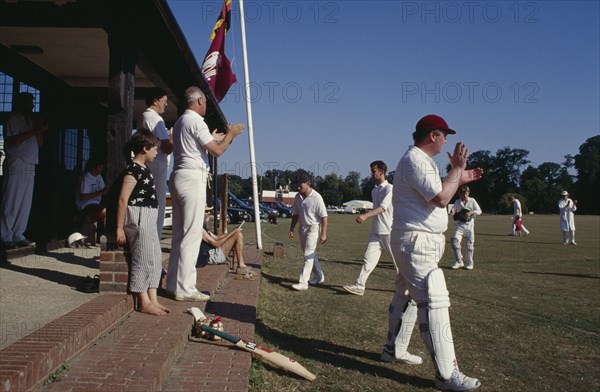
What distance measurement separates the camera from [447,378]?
3664mm

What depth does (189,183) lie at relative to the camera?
4723 millimetres

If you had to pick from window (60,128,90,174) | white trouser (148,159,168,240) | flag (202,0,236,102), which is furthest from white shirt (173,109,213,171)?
flag (202,0,236,102)

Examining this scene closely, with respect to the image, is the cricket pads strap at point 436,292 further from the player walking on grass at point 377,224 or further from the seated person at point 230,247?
the seated person at point 230,247

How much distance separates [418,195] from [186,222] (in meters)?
2.20

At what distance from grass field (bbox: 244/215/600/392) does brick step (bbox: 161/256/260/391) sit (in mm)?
253

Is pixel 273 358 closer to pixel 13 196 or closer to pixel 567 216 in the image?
pixel 13 196

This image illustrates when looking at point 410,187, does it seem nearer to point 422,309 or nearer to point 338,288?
point 422,309

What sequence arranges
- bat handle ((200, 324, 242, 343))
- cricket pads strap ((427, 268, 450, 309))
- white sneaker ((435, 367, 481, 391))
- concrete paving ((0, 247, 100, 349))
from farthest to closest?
bat handle ((200, 324, 242, 343))
cricket pads strap ((427, 268, 450, 309))
white sneaker ((435, 367, 481, 391))
concrete paving ((0, 247, 100, 349))

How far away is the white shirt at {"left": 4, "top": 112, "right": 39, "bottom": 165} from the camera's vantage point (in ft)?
20.2

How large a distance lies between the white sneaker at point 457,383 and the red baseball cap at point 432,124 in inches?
73.7

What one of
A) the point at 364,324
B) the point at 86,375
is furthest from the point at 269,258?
the point at 86,375

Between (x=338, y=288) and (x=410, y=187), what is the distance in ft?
15.5

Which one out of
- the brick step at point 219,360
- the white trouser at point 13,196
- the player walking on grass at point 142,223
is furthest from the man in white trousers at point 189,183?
the white trouser at point 13,196

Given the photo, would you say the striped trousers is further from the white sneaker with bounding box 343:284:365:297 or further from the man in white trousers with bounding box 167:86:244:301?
the white sneaker with bounding box 343:284:365:297
